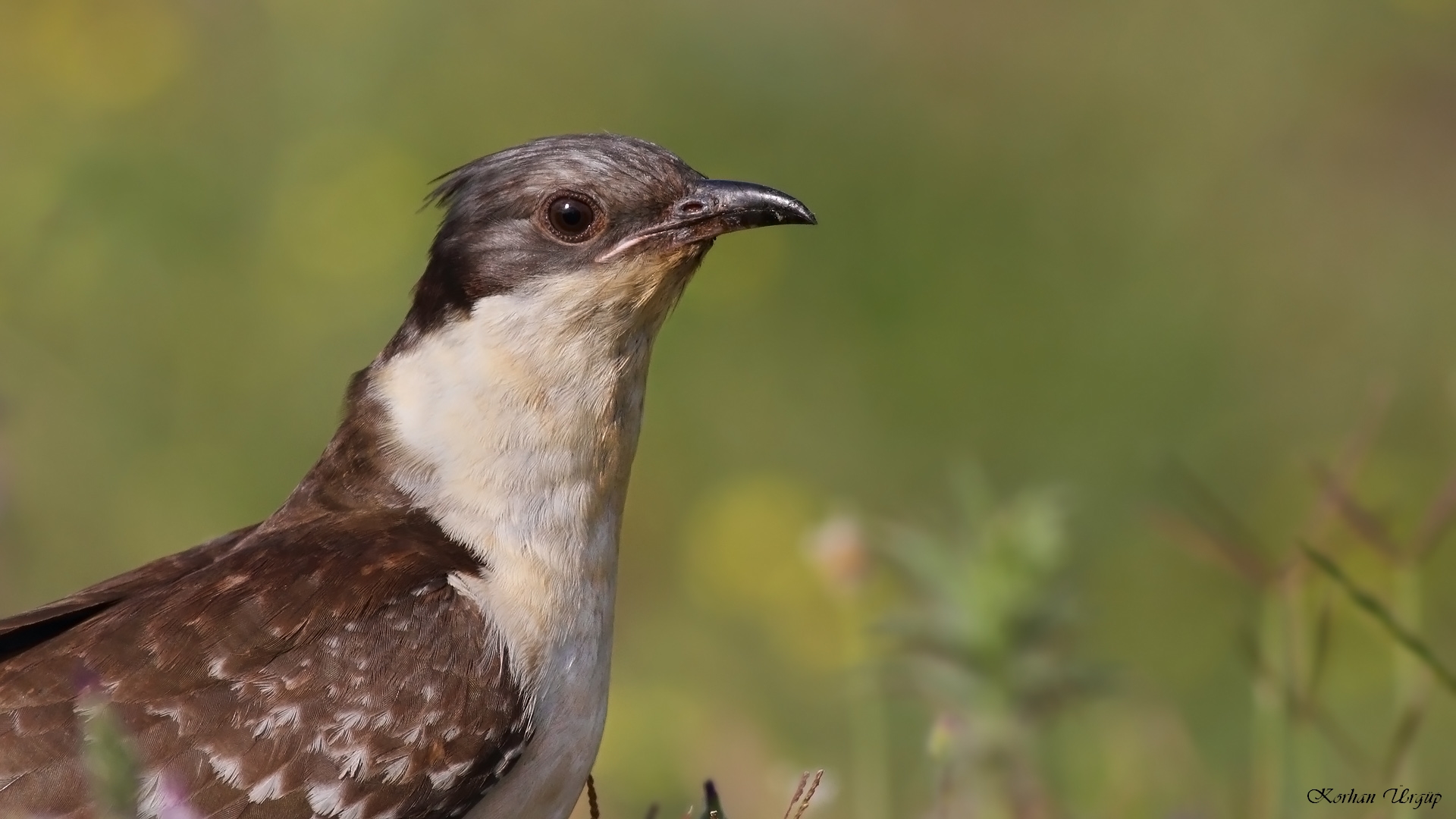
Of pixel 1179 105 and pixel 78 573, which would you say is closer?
pixel 78 573

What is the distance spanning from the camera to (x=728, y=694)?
916 centimetres

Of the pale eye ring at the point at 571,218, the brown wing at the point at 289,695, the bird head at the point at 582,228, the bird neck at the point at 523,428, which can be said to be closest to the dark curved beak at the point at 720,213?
the bird head at the point at 582,228


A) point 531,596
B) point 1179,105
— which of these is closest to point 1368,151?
point 1179,105

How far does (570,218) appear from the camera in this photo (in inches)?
213

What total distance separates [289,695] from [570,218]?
1.55 m

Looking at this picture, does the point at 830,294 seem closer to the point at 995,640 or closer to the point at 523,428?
the point at 995,640

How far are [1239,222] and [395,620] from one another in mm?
8419

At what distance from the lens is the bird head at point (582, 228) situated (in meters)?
5.33

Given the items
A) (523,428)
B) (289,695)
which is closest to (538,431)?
(523,428)

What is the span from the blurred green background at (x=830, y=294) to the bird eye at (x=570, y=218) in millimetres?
2231

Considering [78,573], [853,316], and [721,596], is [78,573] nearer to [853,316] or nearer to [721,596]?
[721,596]

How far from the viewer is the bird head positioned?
5328mm

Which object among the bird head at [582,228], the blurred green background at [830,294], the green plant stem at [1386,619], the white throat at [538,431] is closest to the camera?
the green plant stem at [1386,619]
